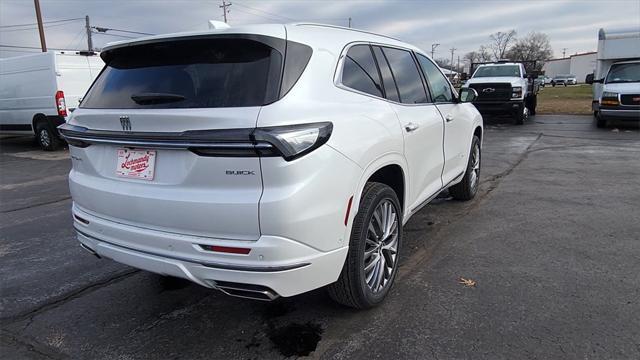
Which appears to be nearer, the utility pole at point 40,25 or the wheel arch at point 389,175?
the wheel arch at point 389,175

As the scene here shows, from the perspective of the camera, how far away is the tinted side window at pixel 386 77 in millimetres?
3547

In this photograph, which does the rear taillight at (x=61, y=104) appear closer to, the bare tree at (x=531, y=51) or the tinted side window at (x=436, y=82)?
the tinted side window at (x=436, y=82)

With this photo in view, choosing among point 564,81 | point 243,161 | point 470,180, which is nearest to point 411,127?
point 243,161

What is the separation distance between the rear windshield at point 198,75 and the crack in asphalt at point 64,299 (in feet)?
5.11

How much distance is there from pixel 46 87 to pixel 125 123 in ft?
37.9

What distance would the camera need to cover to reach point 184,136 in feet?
8.04

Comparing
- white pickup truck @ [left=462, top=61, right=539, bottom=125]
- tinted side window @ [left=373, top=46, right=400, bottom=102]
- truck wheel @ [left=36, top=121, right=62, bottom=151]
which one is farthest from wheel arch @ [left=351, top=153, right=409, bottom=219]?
white pickup truck @ [left=462, top=61, right=539, bottom=125]

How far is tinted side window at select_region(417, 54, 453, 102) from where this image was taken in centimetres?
454

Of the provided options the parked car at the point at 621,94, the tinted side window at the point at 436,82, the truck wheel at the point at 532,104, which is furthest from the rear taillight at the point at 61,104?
the truck wheel at the point at 532,104

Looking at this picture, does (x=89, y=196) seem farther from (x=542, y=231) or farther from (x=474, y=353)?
(x=542, y=231)

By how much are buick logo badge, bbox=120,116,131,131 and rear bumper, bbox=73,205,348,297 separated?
1.87 ft

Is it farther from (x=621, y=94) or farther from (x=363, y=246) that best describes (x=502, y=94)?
(x=363, y=246)

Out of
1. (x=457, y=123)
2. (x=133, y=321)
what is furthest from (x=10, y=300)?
(x=457, y=123)

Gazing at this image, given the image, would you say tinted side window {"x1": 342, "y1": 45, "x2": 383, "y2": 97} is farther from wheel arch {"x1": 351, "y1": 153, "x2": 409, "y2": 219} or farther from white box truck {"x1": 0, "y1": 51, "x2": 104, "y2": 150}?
white box truck {"x1": 0, "y1": 51, "x2": 104, "y2": 150}
